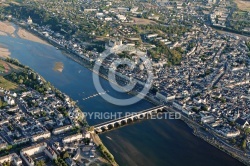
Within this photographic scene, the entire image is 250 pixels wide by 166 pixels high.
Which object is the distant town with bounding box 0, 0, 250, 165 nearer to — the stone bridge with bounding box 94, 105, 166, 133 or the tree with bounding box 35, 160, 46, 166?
the tree with bounding box 35, 160, 46, 166

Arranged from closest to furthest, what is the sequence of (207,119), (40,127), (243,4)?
1. (40,127)
2. (207,119)
3. (243,4)

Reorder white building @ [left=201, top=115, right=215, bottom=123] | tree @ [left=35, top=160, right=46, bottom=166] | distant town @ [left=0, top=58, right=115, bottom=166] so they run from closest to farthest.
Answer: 1. tree @ [left=35, top=160, right=46, bottom=166]
2. distant town @ [left=0, top=58, right=115, bottom=166]
3. white building @ [left=201, top=115, right=215, bottom=123]

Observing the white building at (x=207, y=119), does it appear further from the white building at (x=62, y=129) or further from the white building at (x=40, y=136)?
the white building at (x=40, y=136)

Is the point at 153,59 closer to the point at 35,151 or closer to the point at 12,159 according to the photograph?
the point at 35,151

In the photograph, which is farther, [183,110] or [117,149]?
[183,110]

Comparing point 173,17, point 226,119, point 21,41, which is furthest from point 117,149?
point 173,17

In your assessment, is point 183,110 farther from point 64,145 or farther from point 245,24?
point 245,24

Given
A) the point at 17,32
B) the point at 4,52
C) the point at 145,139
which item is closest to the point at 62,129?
the point at 145,139

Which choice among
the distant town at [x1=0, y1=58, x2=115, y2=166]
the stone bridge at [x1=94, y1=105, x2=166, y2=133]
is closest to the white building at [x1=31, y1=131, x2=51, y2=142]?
the distant town at [x1=0, y1=58, x2=115, y2=166]
